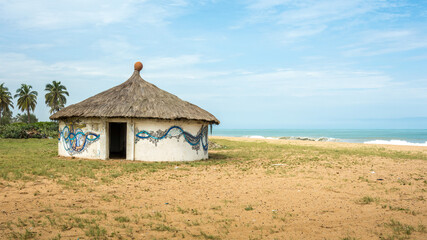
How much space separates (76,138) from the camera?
52.9 feet

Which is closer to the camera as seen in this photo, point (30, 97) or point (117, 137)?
point (117, 137)

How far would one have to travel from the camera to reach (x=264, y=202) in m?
8.22

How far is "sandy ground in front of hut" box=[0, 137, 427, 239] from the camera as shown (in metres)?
6.04

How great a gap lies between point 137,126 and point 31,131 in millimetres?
22391

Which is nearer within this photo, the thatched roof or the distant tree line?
the thatched roof

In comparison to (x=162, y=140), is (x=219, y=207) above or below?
below

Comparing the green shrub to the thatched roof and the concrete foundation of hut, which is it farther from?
the concrete foundation of hut

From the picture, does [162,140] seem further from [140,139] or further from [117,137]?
[117,137]

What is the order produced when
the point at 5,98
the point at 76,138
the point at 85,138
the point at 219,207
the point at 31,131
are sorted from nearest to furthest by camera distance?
the point at 219,207 < the point at 85,138 < the point at 76,138 < the point at 31,131 < the point at 5,98

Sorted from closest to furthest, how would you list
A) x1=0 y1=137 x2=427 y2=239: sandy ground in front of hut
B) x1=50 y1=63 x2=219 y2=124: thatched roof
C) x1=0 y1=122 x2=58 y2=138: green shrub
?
x1=0 y1=137 x2=427 y2=239: sandy ground in front of hut → x1=50 y1=63 x2=219 y2=124: thatched roof → x1=0 y1=122 x2=58 y2=138: green shrub

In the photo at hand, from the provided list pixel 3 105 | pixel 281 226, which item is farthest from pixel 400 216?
pixel 3 105

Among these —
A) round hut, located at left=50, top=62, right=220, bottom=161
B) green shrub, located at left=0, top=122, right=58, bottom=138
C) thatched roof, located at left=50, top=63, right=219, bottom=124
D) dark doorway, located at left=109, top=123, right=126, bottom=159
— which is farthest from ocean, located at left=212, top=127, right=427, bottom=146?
round hut, located at left=50, top=62, right=220, bottom=161

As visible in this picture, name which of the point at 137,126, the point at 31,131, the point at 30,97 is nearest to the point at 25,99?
the point at 30,97

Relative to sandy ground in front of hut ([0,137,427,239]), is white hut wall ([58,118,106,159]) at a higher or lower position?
higher
